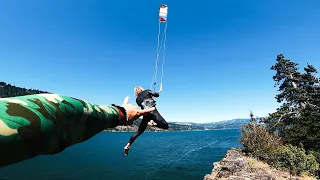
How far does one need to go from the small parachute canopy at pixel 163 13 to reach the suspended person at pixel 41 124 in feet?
27.3

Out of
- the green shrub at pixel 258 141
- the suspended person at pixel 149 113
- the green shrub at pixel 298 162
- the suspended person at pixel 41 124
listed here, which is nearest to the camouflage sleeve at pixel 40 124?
the suspended person at pixel 41 124

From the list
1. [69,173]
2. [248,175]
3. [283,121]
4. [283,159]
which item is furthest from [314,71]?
[69,173]

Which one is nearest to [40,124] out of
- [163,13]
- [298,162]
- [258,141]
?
[163,13]

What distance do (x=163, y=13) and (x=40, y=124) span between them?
8.84m

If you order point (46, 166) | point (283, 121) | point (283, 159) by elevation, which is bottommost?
point (46, 166)

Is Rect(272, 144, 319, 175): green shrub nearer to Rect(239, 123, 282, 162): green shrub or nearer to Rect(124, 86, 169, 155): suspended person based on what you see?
Rect(239, 123, 282, 162): green shrub

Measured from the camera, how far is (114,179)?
50.9m

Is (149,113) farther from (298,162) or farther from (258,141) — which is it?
(258,141)

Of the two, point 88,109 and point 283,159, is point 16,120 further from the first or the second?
point 283,159

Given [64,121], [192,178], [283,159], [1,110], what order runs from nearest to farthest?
1. [1,110]
2. [64,121]
3. [283,159]
4. [192,178]

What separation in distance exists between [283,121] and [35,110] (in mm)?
49209

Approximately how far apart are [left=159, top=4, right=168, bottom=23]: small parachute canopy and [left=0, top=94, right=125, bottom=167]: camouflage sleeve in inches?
329

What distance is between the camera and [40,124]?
920mm

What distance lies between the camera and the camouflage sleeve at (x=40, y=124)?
812mm
